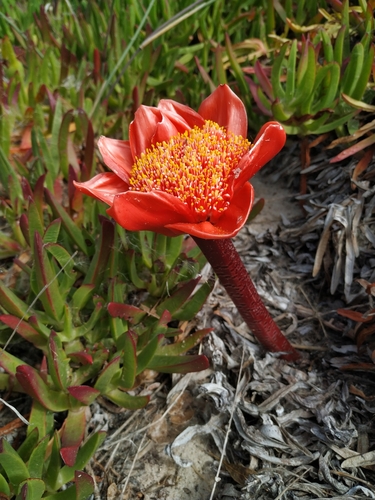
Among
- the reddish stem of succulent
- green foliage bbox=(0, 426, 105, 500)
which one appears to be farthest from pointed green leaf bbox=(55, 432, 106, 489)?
the reddish stem of succulent

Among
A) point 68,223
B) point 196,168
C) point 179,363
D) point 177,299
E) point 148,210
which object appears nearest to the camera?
point 148,210

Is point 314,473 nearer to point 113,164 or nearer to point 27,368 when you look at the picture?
point 27,368

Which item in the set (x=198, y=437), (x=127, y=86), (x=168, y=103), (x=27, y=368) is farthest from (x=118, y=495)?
(x=127, y=86)

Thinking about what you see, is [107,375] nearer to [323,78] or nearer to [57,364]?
Result: [57,364]

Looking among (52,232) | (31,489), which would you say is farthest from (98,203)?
(31,489)

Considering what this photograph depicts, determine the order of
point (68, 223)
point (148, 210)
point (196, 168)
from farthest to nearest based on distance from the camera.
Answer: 1. point (68, 223)
2. point (196, 168)
3. point (148, 210)

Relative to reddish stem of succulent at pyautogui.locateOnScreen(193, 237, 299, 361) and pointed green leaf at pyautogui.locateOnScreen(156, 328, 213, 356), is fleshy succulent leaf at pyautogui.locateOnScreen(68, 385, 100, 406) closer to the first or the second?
pointed green leaf at pyautogui.locateOnScreen(156, 328, 213, 356)

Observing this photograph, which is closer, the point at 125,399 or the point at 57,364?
the point at 57,364
